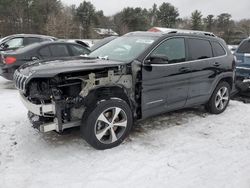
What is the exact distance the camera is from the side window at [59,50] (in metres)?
8.58

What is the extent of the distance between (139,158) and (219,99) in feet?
9.95

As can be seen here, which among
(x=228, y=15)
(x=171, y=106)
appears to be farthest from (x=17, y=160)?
(x=228, y=15)

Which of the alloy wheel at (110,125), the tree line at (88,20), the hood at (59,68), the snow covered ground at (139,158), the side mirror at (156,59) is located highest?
the tree line at (88,20)

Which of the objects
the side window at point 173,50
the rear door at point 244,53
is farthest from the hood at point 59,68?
the rear door at point 244,53

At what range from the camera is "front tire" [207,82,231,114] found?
5962 millimetres

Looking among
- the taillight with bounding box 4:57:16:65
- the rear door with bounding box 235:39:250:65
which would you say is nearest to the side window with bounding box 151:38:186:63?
the rear door with bounding box 235:39:250:65

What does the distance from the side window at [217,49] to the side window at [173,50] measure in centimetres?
108

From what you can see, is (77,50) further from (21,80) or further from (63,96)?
(63,96)

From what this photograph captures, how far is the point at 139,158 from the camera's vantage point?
12.9 ft

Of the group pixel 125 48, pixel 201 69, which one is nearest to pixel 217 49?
pixel 201 69

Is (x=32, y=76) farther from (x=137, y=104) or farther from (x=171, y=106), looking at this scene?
(x=171, y=106)

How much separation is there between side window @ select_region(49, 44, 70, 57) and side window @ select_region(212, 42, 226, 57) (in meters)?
4.88

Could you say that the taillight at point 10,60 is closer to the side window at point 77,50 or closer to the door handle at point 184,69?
the side window at point 77,50

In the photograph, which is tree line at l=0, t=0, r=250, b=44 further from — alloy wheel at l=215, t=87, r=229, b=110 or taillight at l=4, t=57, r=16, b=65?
alloy wheel at l=215, t=87, r=229, b=110
